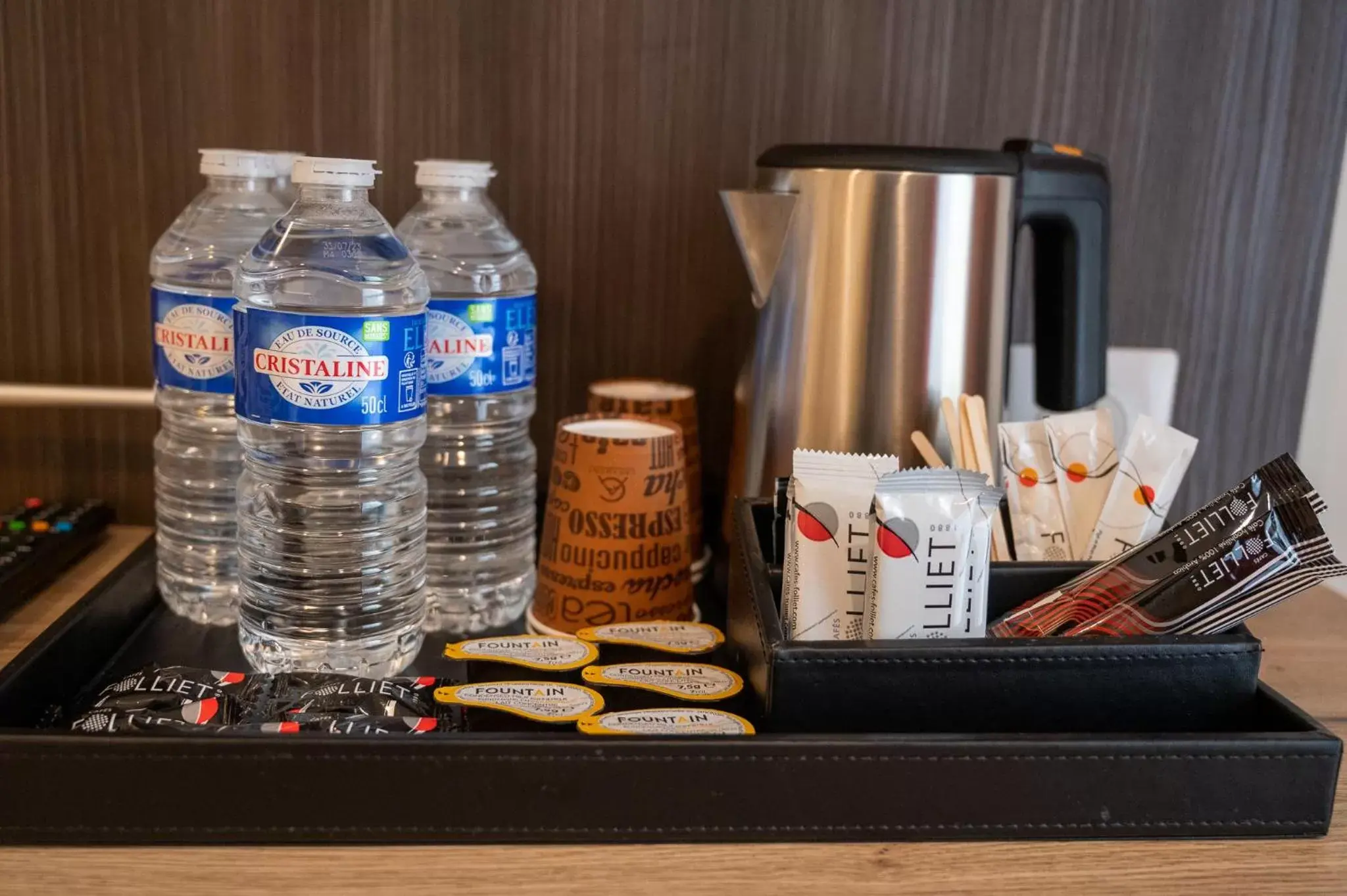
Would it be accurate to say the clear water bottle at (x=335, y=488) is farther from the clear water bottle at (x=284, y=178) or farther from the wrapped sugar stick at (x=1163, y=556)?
the wrapped sugar stick at (x=1163, y=556)

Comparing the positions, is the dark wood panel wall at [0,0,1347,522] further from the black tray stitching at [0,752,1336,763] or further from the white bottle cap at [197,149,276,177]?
the black tray stitching at [0,752,1336,763]

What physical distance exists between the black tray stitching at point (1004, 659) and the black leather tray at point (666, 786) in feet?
0.14

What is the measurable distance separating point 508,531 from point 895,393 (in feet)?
1.24

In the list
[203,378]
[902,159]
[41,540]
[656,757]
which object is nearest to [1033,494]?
[902,159]

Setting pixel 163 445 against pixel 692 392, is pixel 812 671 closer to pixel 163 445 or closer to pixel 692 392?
pixel 692 392

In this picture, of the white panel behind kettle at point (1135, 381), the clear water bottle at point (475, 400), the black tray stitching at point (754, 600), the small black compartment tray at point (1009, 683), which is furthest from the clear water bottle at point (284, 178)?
the white panel behind kettle at point (1135, 381)

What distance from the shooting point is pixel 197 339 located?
0.94 m

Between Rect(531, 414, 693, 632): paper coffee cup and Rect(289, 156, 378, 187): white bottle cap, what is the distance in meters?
0.25

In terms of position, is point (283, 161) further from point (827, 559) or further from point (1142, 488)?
point (1142, 488)

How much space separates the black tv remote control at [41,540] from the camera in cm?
95

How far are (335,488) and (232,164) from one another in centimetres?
27

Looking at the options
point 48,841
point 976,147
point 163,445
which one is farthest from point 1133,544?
point 163,445

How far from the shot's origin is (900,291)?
922mm

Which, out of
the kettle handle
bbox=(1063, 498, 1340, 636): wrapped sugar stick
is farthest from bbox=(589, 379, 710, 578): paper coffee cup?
bbox=(1063, 498, 1340, 636): wrapped sugar stick
